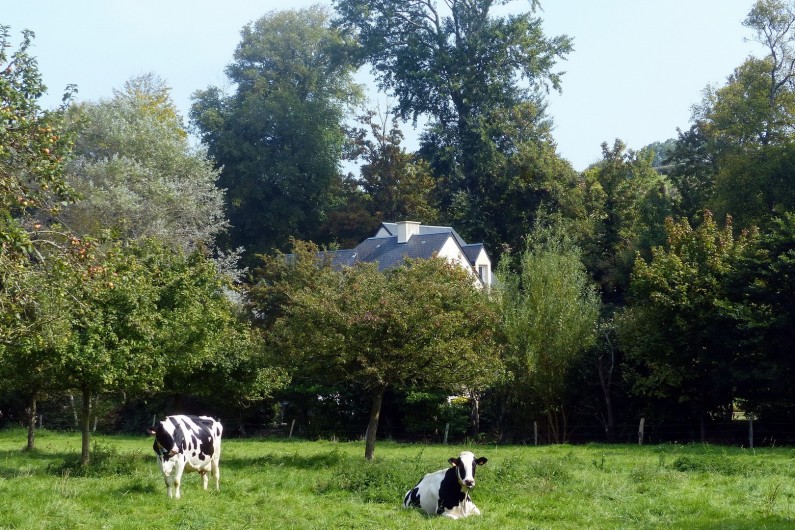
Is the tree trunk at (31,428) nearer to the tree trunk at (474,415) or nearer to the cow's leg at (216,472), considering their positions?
the cow's leg at (216,472)

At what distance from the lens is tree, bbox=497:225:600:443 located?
109ft

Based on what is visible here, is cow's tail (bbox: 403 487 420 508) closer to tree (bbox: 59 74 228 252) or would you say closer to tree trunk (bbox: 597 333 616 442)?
tree trunk (bbox: 597 333 616 442)

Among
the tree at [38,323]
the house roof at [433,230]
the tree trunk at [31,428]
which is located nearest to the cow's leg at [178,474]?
the tree at [38,323]

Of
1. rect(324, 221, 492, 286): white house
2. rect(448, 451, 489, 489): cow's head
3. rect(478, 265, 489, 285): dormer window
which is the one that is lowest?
rect(448, 451, 489, 489): cow's head

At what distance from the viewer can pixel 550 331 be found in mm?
33562

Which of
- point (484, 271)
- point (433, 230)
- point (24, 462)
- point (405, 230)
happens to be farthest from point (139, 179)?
point (24, 462)

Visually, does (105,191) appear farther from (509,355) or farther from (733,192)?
(733,192)

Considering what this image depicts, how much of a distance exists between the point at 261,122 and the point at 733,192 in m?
35.4

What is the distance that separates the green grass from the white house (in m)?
25.9

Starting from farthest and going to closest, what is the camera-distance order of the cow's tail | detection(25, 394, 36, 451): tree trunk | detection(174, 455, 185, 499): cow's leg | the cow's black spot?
detection(25, 394, 36, 451): tree trunk < detection(174, 455, 185, 499): cow's leg < the cow's tail < the cow's black spot

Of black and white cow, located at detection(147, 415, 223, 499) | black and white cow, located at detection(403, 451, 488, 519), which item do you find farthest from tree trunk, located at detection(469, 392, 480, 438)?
black and white cow, located at detection(403, 451, 488, 519)

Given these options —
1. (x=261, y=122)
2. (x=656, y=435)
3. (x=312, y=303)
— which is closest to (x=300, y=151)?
(x=261, y=122)

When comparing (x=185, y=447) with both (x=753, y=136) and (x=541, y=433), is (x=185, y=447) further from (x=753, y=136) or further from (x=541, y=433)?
(x=753, y=136)

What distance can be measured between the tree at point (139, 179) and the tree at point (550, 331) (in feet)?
57.2
